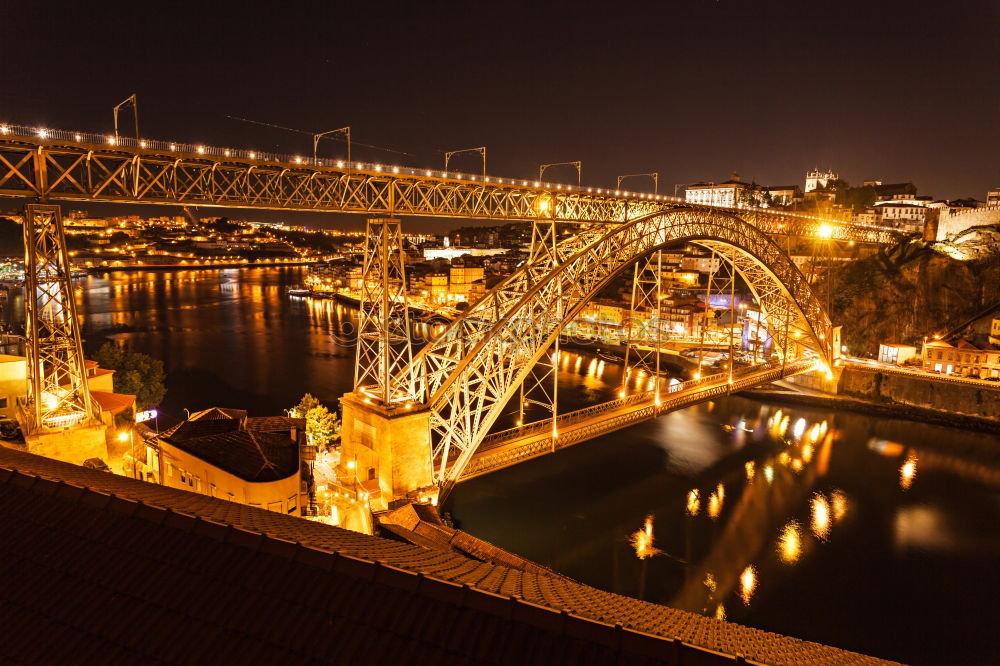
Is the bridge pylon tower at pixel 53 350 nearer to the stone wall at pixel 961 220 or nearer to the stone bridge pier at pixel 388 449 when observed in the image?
the stone bridge pier at pixel 388 449

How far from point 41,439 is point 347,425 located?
4061 millimetres

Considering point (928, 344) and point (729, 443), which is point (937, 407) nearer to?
point (928, 344)

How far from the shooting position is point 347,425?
951 cm

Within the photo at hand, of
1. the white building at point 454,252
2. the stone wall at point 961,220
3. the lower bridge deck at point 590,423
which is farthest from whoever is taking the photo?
the white building at point 454,252

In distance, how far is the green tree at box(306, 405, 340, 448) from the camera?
14.5 meters

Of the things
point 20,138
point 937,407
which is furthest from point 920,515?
point 20,138

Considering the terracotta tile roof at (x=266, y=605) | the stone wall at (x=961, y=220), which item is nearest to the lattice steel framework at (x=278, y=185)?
the terracotta tile roof at (x=266, y=605)

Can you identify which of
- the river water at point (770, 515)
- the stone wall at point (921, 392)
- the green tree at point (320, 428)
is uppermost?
the green tree at point (320, 428)

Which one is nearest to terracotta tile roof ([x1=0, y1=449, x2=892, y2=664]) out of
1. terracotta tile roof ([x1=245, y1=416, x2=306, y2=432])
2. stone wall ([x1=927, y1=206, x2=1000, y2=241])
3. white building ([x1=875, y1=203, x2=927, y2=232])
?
terracotta tile roof ([x1=245, y1=416, x2=306, y2=432])

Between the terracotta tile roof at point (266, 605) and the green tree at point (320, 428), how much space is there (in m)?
11.1

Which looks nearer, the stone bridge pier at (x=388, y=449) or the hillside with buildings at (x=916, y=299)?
the stone bridge pier at (x=388, y=449)

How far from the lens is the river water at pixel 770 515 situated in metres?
10.6

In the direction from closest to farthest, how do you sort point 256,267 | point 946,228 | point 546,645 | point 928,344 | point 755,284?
point 546,645
point 755,284
point 928,344
point 946,228
point 256,267

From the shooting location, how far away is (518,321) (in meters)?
11.5
